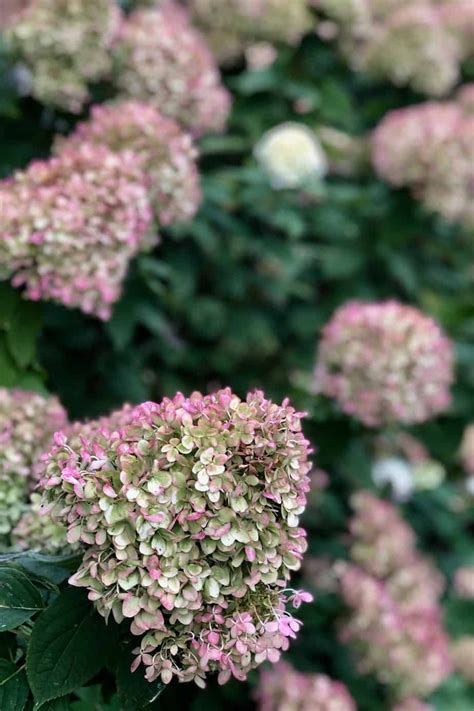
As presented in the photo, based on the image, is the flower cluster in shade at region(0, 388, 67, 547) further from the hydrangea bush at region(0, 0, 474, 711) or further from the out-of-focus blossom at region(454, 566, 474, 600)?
the out-of-focus blossom at region(454, 566, 474, 600)

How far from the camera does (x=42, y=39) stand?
83.9 inches

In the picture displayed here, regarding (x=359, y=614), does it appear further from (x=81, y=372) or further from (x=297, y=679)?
Answer: (x=81, y=372)

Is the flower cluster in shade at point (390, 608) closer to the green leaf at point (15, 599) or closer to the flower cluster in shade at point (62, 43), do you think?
the flower cluster in shade at point (62, 43)

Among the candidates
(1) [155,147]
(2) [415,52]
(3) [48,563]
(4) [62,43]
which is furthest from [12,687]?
(2) [415,52]

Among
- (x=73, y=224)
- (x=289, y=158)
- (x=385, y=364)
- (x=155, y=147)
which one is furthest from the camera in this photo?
(x=289, y=158)

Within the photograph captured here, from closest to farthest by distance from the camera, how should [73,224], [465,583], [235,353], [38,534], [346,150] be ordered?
1. [38,534]
2. [73,224]
3. [235,353]
4. [346,150]
5. [465,583]

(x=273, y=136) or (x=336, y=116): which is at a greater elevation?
(x=336, y=116)

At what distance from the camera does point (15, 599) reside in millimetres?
1098

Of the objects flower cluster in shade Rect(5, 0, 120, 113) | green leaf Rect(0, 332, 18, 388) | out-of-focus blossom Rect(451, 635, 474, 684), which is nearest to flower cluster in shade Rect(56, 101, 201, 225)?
flower cluster in shade Rect(5, 0, 120, 113)

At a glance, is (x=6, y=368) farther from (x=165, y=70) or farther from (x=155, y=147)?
(x=165, y=70)

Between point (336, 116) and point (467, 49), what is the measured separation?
24.0 inches

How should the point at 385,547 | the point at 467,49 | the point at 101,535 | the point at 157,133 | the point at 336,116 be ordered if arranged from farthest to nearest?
the point at 467,49, the point at 336,116, the point at 385,547, the point at 157,133, the point at 101,535

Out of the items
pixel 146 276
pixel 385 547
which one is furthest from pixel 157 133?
pixel 385 547

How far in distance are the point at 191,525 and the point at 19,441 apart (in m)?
0.47
